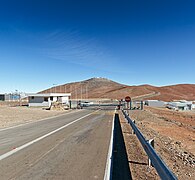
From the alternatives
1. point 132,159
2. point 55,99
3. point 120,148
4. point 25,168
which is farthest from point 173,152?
point 55,99

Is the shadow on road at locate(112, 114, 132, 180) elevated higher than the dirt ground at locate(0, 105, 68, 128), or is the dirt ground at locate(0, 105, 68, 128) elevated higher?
the dirt ground at locate(0, 105, 68, 128)

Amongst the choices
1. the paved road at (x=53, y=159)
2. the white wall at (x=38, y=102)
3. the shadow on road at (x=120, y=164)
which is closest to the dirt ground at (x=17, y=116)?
the paved road at (x=53, y=159)

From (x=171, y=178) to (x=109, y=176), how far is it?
2.30m

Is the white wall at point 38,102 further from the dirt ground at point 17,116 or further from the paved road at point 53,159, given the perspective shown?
the paved road at point 53,159

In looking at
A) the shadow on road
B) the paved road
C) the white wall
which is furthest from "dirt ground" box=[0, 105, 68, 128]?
the white wall

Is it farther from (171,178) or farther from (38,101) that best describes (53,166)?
(38,101)

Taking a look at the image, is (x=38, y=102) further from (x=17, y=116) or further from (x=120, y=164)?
(x=120, y=164)

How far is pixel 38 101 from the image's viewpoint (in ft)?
213

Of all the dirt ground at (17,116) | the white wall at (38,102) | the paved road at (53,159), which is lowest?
the paved road at (53,159)

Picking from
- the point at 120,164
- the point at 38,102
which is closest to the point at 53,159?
the point at 120,164

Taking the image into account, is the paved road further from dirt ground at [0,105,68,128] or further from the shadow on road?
dirt ground at [0,105,68,128]

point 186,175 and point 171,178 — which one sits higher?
point 171,178

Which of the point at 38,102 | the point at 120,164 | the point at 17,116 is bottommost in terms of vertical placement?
the point at 120,164

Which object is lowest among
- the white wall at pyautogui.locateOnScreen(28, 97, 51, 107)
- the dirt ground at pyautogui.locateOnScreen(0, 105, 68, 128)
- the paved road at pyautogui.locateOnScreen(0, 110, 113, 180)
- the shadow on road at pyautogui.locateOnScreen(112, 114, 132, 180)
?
the shadow on road at pyautogui.locateOnScreen(112, 114, 132, 180)
